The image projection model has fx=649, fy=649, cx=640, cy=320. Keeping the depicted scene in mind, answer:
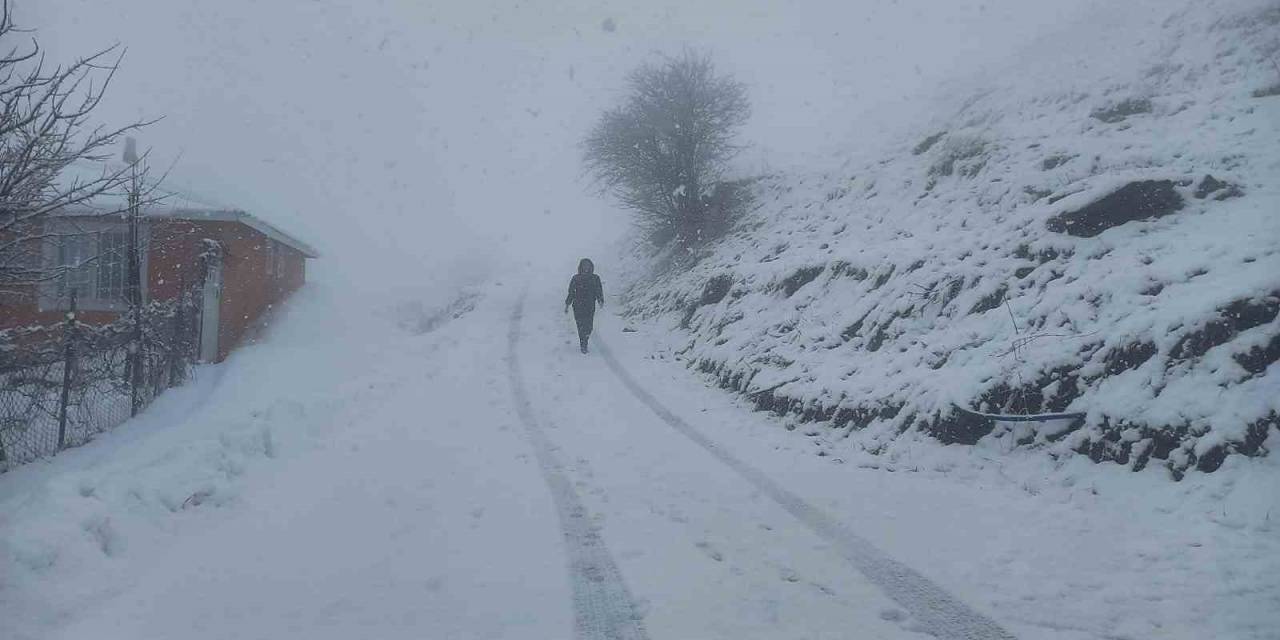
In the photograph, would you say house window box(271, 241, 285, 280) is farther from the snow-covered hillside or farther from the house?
the snow-covered hillside

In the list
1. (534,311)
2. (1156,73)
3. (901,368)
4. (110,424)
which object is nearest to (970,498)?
(901,368)

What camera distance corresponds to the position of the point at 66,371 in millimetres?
7418

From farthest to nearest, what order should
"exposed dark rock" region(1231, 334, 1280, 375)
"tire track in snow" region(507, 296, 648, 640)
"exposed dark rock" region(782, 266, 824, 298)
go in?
"exposed dark rock" region(782, 266, 824, 298) < "exposed dark rock" region(1231, 334, 1280, 375) < "tire track in snow" region(507, 296, 648, 640)

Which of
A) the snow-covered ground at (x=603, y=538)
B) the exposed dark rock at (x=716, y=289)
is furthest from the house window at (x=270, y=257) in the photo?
the exposed dark rock at (x=716, y=289)

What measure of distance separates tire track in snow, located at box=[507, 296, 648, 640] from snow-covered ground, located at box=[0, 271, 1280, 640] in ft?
0.07

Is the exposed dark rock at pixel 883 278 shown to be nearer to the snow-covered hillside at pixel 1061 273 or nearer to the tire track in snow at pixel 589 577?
the snow-covered hillside at pixel 1061 273

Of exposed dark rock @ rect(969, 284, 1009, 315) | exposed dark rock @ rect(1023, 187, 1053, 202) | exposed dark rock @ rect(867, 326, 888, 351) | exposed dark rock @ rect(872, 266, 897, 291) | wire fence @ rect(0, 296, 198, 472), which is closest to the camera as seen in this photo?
wire fence @ rect(0, 296, 198, 472)

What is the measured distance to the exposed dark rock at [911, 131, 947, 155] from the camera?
14.2 metres

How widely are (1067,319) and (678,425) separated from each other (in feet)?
13.6

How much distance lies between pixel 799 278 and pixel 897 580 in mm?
8130

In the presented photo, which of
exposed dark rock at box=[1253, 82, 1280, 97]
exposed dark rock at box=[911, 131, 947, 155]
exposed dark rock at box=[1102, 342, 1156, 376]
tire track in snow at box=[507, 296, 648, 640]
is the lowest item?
tire track in snow at box=[507, 296, 648, 640]

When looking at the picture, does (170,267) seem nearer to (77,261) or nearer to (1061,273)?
(77,261)

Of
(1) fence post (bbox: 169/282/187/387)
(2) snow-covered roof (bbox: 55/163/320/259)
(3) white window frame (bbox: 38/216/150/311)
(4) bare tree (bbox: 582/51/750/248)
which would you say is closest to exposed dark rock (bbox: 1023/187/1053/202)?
(4) bare tree (bbox: 582/51/750/248)

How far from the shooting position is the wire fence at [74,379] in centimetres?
684
